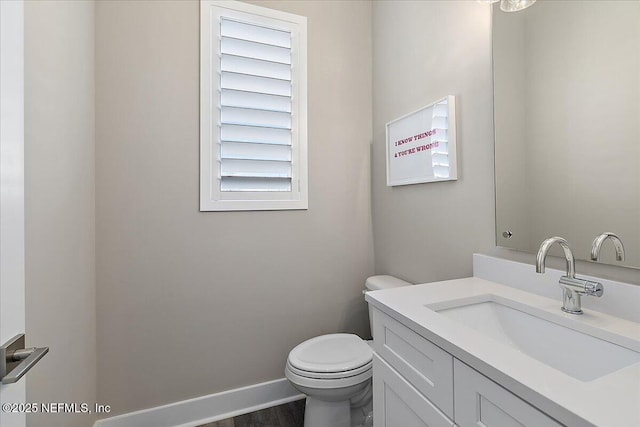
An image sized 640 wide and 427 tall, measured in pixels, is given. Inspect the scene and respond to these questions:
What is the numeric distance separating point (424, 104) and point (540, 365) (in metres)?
1.33

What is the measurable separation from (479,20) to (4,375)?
1812mm

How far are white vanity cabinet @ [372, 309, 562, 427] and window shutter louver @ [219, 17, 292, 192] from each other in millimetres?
1098

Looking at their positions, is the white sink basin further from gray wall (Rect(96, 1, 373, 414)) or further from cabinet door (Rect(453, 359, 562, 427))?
gray wall (Rect(96, 1, 373, 414))

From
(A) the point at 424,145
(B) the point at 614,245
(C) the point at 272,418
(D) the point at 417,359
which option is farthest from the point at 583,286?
(C) the point at 272,418

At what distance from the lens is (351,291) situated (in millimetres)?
2021

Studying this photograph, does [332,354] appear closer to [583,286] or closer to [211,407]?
[211,407]

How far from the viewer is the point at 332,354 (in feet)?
4.97

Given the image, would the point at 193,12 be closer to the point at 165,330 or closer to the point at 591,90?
the point at 165,330

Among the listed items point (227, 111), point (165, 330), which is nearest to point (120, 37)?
point (227, 111)

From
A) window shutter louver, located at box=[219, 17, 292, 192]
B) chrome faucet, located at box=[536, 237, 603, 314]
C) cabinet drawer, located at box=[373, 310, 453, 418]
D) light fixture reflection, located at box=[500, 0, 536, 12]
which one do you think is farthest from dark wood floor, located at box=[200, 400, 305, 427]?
light fixture reflection, located at box=[500, 0, 536, 12]

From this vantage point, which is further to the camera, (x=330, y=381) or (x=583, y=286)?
(x=330, y=381)

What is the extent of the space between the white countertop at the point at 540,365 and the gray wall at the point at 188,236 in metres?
0.92

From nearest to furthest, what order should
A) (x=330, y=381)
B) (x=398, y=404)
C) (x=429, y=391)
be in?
(x=429, y=391) → (x=398, y=404) → (x=330, y=381)
